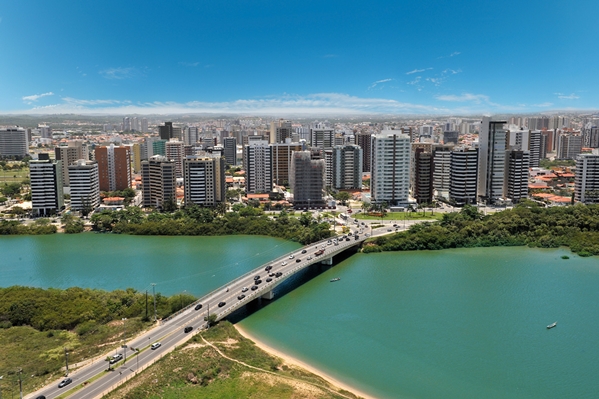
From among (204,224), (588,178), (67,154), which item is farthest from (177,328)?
(67,154)

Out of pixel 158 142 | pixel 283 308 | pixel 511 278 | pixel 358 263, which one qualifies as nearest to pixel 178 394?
pixel 283 308

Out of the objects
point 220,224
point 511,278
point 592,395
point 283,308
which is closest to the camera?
point 592,395

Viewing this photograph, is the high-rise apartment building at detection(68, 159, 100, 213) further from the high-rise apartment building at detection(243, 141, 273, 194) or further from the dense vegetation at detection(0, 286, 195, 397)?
the dense vegetation at detection(0, 286, 195, 397)

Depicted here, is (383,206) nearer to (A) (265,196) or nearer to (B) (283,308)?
(A) (265,196)

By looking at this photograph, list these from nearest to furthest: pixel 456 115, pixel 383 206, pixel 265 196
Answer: pixel 383 206 → pixel 265 196 → pixel 456 115

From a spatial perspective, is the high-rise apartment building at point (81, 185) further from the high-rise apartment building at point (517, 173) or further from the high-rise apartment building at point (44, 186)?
the high-rise apartment building at point (517, 173)

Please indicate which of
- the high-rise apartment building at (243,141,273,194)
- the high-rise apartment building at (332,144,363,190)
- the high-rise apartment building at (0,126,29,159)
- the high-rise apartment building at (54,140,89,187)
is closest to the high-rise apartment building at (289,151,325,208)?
the high-rise apartment building at (243,141,273,194)

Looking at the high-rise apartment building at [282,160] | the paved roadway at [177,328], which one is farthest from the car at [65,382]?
the high-rise apartment building at [282,160]
